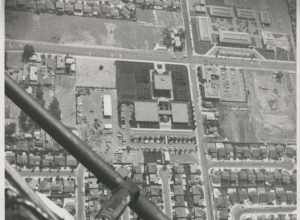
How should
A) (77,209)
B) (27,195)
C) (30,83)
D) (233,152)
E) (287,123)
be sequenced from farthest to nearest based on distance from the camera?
(287,123)
(233,152)
(30,83)
(77,209)
(27,195)

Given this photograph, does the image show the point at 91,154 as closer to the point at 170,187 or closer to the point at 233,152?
the point at 170,187

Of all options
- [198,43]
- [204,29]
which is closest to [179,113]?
[198,43]

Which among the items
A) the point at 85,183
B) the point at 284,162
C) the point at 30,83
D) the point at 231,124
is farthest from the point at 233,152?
the point at 30,83

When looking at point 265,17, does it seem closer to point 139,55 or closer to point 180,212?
point 139,55

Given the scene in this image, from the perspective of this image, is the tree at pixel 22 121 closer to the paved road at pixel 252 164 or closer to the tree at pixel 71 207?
the tree at pixel 71 207

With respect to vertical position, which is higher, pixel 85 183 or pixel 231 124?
pixel 231 124

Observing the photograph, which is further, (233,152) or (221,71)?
(221,71)

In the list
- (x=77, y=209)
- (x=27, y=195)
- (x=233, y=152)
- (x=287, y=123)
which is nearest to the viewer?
(x=27, y=195)

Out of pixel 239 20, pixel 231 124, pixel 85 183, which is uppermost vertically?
pixel 239 20

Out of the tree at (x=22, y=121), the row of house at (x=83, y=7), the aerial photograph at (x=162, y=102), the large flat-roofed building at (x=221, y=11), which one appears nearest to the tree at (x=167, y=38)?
the aerial photograph at (x=162, y=102)
